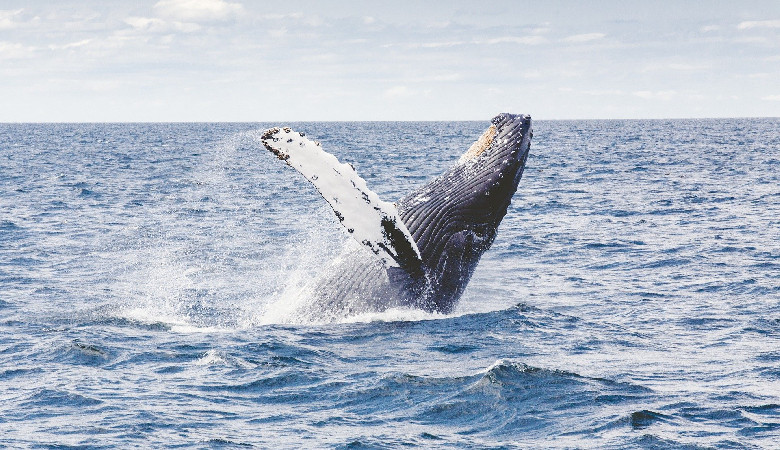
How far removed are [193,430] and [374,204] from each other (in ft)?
8.64

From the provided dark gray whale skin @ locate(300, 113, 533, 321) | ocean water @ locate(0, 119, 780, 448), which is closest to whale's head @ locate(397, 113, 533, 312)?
dark gray whale skin @ locate(300, 113, 533, 321)

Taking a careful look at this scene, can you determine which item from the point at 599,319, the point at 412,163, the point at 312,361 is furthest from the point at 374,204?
the point at 412,163

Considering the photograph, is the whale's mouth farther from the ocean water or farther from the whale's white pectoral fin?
the ocean water

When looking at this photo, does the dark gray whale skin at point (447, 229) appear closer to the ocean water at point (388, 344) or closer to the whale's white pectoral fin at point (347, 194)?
the ocean water at point (388, 344)

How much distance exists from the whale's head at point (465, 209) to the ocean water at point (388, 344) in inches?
32.3

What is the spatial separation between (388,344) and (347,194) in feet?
7.79

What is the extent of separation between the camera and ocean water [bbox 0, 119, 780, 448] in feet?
27.5

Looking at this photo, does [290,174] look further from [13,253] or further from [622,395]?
[622,395]

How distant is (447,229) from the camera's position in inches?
418

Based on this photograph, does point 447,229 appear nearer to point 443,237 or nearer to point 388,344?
point 443,237

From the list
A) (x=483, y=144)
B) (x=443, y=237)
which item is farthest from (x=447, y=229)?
(x=483, y=144)

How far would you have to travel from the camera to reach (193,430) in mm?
8180

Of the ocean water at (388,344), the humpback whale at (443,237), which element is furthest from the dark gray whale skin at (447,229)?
the ocean water at (388,344)

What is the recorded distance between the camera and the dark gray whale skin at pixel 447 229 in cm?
1055
